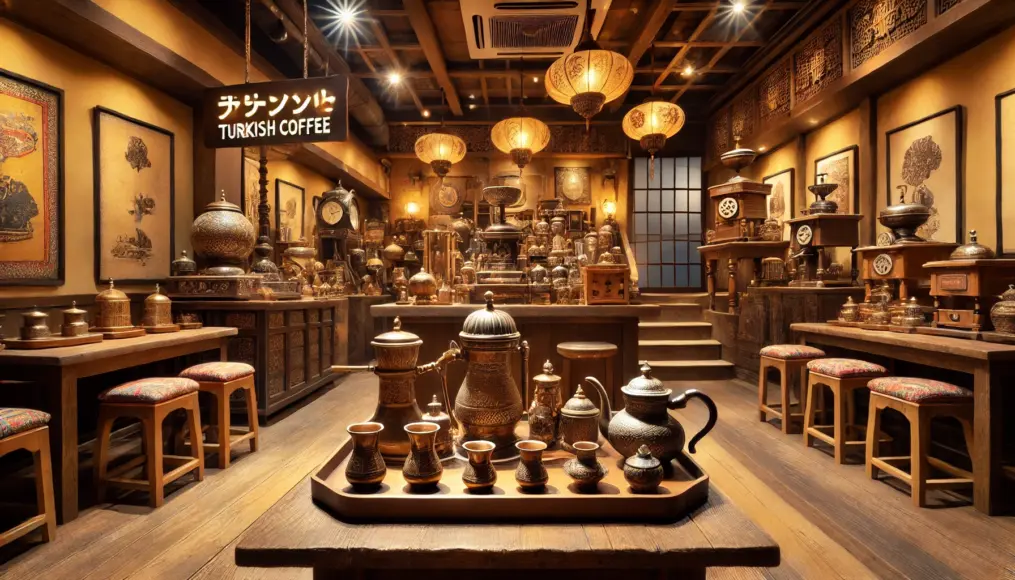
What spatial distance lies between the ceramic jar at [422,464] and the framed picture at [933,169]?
5074mm

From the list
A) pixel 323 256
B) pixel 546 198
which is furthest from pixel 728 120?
pixel 323 256

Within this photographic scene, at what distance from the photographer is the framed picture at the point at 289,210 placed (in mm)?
6832

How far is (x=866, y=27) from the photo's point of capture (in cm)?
509

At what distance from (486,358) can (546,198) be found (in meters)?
8.78

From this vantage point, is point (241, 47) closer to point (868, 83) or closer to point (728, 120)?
point (868, 83)

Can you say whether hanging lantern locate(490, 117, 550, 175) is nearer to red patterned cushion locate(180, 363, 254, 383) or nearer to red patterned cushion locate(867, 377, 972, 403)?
red patterned cushion locate(180, 363, 254, 383)

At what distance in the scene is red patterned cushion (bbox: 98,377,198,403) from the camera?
275cm

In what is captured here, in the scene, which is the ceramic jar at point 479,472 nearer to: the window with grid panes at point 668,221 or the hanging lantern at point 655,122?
the hanging lantern at point 655,122

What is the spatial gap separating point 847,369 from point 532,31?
151 inches

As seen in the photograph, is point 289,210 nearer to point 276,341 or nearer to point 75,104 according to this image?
point 276,341

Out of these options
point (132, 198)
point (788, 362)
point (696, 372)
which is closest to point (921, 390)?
point (788, 362)

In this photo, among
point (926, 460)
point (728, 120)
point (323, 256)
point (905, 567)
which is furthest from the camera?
point (728, 120)

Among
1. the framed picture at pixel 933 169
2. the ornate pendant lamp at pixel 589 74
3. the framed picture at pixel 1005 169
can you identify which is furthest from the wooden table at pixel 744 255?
the ornate pendant lamp at pixel 589 74

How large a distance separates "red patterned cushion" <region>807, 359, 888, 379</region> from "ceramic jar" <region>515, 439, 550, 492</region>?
2.89 metres
